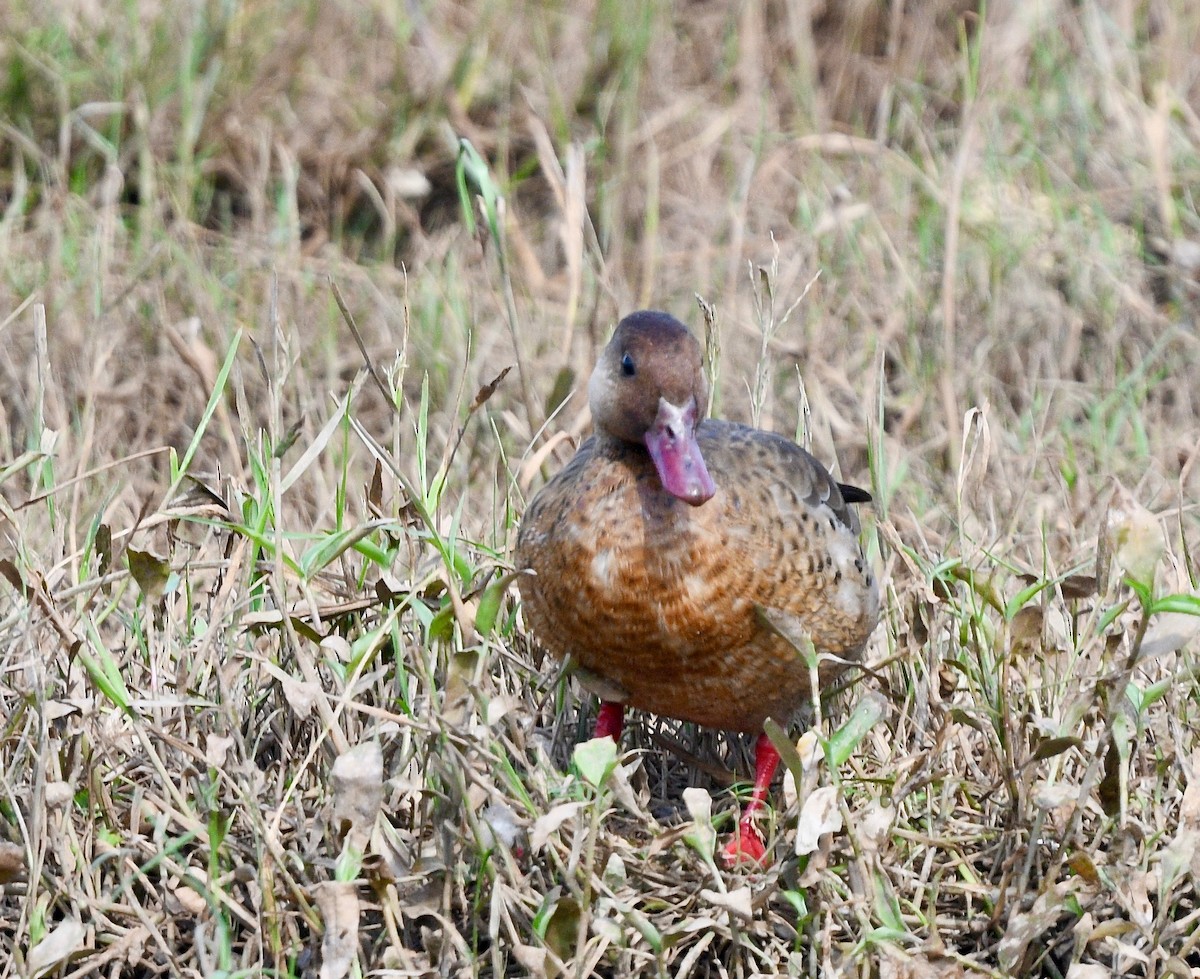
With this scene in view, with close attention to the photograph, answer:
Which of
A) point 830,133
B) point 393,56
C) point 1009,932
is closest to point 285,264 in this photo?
point 393,56

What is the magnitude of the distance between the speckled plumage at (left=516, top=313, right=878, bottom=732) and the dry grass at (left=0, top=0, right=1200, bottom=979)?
5.8 inches

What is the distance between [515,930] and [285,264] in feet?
10.8

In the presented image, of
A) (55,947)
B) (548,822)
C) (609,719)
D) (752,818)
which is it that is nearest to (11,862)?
(55,947)

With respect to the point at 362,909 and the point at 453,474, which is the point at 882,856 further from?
the point at 453,474

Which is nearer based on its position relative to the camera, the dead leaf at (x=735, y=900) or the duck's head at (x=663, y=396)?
the dead leaf at (x=735, y=900)

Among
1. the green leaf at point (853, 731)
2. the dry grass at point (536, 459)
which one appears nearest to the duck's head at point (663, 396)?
the dry grass at point (536, 459)

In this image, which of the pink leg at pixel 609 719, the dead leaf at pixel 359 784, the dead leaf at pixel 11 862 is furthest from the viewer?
the pink leg at pixel 609 719

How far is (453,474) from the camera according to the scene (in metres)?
4.49

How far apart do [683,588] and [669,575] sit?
0.03 metres

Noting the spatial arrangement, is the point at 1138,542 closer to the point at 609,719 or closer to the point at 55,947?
the point at 609,719

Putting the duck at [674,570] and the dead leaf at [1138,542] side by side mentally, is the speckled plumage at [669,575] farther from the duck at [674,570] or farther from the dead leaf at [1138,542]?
the dead leaf at [1138,542]

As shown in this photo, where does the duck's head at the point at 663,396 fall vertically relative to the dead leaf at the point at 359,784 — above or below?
above

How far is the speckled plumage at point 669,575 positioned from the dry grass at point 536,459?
147 millimetres

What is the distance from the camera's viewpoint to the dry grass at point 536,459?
8.66ft
